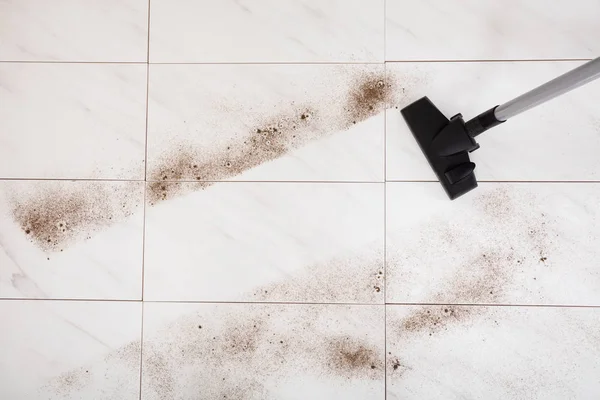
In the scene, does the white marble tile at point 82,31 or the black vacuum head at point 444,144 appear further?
the white marble tile at point 82,31

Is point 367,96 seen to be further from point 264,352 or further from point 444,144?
point 264,352

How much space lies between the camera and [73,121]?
1452mm

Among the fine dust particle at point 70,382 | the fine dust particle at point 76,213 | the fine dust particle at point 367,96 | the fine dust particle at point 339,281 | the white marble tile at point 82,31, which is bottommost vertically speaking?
the fine dust particle at point 70,382

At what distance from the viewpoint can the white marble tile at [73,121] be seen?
1.45 meters

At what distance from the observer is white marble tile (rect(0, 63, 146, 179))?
1.45 m

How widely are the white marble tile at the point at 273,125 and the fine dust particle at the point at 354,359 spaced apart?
1.76 ft

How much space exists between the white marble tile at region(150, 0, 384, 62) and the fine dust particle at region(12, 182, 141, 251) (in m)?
0.47

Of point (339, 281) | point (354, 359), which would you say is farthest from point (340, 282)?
point (354, 359)

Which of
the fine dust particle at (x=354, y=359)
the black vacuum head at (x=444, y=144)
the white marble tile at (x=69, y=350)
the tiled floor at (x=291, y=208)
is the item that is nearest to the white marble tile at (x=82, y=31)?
the tiled floor at (x=291, y=208)

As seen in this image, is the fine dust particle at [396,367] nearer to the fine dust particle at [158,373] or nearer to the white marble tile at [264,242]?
the white marble tile at [264,242]

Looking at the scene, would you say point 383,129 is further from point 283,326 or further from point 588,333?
point 588,333

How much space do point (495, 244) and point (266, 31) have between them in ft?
3.32

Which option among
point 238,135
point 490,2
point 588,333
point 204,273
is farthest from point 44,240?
point 588,333

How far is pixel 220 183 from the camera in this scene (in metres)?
1.44
